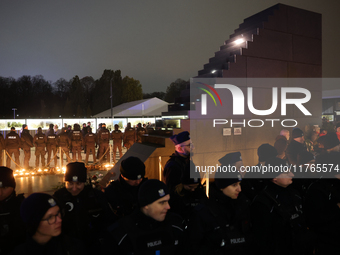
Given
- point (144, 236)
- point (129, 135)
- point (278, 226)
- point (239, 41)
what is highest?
point (239, 41)

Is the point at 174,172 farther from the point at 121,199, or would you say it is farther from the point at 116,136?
the point at 116,136

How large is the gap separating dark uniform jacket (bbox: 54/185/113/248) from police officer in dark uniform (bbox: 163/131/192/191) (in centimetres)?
116

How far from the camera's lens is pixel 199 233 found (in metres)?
2.66

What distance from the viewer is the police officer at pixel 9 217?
2713mm

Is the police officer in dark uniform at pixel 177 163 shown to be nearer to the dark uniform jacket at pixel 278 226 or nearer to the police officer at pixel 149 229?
the dark uniform jacket at pixel 278 226

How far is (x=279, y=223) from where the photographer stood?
2.99m

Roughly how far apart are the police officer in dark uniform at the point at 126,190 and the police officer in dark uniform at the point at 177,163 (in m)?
0.61

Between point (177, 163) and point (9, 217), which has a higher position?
point (177, 163)

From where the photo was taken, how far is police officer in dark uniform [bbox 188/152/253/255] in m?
2.68

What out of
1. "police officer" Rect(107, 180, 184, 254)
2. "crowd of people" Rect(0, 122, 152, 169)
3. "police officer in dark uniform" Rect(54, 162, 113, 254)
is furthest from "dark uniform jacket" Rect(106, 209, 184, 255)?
"crowd of people" Rect(0, 122, 152, 169)

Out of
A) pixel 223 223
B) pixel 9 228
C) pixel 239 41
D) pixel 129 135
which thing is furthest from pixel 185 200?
pixel 129 135

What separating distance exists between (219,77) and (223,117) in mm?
1431

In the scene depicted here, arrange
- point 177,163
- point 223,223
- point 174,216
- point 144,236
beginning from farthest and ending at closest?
1. point 177,163
2. point 223,223
3. point 174,216
4. point 144,236

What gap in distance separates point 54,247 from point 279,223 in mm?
2370
